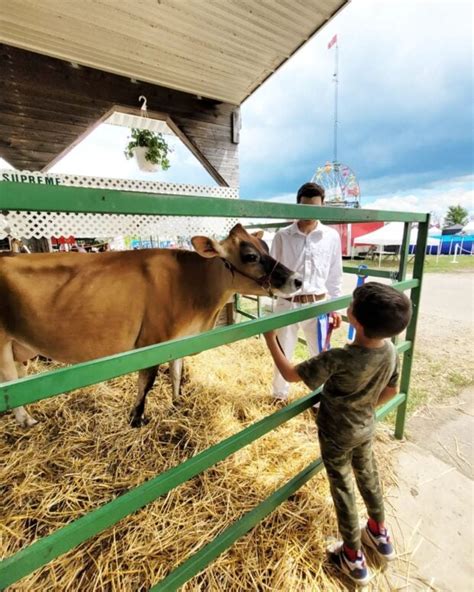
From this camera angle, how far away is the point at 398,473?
2.11m

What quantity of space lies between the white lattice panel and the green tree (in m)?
68.0

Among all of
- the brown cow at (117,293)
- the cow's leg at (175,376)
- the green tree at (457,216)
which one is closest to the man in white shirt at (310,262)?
the brown cow at (117,293)

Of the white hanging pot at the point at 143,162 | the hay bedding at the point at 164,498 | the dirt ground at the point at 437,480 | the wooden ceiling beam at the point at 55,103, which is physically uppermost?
the wooden ceiling beam at the point at 55,103

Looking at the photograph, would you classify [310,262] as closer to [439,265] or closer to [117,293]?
[117,293]

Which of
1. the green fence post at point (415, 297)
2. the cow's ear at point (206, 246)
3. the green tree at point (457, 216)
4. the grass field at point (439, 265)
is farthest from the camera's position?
the green tree at point (457, 216)

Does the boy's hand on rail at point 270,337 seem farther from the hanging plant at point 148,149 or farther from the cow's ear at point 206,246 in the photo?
the hanging plant at point 148,149

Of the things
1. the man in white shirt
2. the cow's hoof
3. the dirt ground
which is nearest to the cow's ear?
the man in white shirt

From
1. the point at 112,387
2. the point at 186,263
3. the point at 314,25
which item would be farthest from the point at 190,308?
the point at 314,25

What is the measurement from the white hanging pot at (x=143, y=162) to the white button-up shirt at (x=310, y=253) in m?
2.44

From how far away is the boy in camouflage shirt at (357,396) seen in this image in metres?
1.21

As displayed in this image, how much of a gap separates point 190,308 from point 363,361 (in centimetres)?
139

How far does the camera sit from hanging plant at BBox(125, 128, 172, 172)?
3910 mm

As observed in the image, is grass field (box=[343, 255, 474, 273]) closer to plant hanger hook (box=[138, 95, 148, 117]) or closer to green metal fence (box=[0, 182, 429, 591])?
plant hanger hook (box=[138, 95, 148, 117])

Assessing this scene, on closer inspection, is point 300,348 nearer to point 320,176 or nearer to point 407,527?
point 407,527
